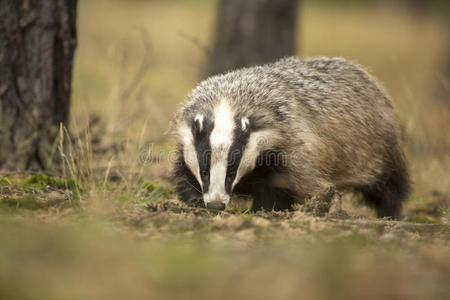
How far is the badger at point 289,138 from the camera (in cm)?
371

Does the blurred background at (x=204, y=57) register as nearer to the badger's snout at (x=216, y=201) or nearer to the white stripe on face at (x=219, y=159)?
the white stripe on face at (x=219, y=159)

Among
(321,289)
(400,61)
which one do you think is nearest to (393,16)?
(400,61)

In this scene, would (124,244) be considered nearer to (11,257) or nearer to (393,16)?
(11,257)

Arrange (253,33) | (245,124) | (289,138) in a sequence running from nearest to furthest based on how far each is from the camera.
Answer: (245,124) → (289,138) → (253,33)

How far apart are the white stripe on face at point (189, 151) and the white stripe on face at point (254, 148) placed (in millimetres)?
280

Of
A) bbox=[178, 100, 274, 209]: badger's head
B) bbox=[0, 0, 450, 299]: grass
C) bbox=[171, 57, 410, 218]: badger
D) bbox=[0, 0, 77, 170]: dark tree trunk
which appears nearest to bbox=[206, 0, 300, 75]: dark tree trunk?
bbox=[0, 0, 450, 299]: grass

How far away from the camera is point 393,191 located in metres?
5.02

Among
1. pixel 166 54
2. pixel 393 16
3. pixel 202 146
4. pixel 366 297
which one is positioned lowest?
pixel 366 297

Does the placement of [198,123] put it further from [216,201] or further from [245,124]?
[216,201]

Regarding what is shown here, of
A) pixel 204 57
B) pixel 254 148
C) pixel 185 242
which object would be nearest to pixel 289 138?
pixel 254 148

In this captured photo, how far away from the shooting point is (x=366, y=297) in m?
2.03

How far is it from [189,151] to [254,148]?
441 mm

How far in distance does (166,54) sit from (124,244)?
11.6 metres

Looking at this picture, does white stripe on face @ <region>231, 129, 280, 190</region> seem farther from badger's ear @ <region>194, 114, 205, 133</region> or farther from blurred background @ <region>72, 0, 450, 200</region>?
blurred background @ <region>72, 0, 450, 200</region>
